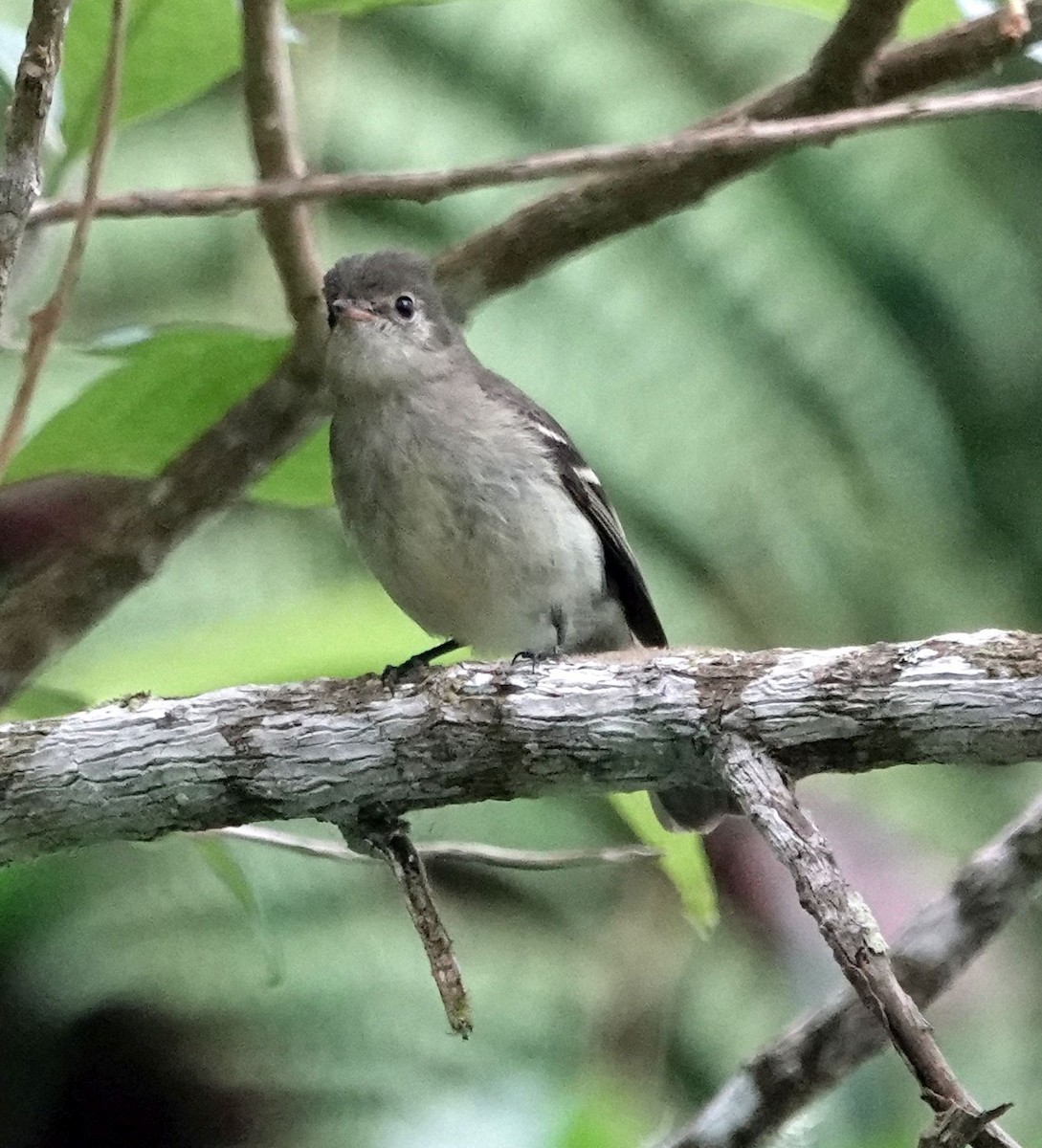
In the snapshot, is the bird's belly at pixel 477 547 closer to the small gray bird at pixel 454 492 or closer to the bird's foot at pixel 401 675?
the small gray bird at pixel 454 492

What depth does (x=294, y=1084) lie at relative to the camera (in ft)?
9.52

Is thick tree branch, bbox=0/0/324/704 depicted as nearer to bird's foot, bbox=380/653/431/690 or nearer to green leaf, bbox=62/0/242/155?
green leaf, bbox=62/0/242/155

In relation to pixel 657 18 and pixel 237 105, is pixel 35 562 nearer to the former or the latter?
pixel 237 105

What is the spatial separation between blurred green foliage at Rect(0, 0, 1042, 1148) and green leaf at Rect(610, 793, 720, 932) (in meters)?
0.92

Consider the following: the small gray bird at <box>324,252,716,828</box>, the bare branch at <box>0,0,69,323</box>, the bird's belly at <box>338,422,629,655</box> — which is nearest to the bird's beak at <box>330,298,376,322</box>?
the small gray bird at <box>324,252,716,828</box>

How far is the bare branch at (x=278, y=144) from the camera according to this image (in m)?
1.68

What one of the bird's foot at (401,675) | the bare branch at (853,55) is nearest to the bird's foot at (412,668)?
the bird's foot at (401,675)

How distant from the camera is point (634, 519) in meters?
3.83

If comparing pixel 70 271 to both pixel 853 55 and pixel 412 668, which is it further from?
pixel 853 55

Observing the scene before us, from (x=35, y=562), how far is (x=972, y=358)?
2.56m

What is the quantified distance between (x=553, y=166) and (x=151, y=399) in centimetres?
64

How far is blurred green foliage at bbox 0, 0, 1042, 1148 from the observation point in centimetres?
296

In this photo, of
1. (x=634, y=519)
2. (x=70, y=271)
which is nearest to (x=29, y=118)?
(x=70, y=271)

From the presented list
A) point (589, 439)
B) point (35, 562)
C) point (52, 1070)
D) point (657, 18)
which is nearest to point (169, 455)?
point (35, 562)
